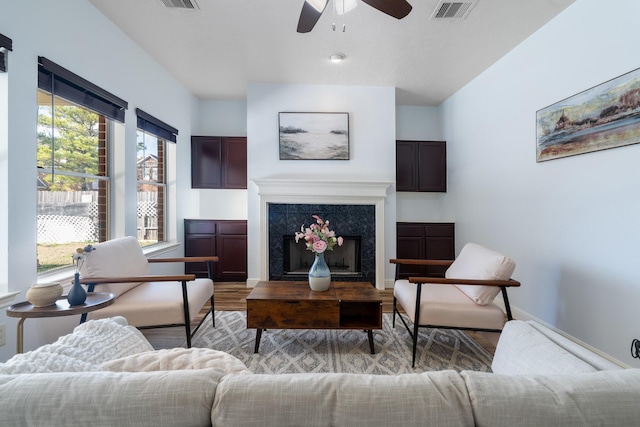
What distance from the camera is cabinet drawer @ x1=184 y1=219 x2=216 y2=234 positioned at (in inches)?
176

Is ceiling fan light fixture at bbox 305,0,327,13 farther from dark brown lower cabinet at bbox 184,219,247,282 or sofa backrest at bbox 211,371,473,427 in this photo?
dark brown lower cabinet at bbox 184,219,247,282

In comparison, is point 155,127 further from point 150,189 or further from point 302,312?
point 302,312

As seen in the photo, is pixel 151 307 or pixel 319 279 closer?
pixel 151 307

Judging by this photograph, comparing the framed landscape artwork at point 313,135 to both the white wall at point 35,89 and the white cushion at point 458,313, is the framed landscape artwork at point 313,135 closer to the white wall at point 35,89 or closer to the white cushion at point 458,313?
the white wall at point 35,89

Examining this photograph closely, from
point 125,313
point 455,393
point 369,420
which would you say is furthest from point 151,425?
point 125,313

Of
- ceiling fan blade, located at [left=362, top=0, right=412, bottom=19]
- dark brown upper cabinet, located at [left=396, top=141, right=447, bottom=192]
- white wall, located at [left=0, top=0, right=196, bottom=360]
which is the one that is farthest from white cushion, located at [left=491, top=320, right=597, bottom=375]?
dark brown upper cabinet, located at [left=396, top=141, right=447, bottom=192]

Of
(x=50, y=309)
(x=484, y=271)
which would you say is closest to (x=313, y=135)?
(x=484, y=271)

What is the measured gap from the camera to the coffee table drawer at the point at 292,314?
233 cm

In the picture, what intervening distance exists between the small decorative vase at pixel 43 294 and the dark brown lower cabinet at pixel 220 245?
2.70 meters

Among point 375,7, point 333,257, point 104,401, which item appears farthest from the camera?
point 333,257

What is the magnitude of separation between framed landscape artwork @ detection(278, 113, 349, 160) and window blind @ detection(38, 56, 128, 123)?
1946 mm

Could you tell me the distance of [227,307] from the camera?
345 centimetres

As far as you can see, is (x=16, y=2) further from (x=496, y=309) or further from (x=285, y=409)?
(x=496, y=309)

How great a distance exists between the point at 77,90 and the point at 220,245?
258 cm
